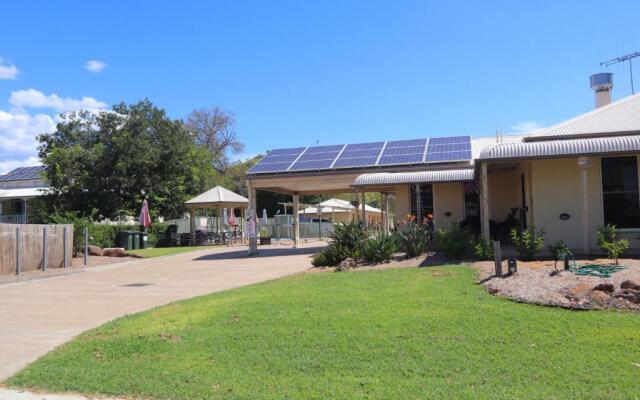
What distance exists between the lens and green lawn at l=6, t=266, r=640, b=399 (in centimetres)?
529

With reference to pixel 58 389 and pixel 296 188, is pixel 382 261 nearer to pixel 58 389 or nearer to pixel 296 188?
pixel 58 389

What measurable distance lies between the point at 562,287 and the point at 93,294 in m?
10.5

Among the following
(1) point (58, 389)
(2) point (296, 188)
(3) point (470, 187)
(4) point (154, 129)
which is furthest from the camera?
(4) point (154, 129)

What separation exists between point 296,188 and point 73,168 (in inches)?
617

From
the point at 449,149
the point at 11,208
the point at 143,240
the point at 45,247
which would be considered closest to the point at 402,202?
the point at 449,149

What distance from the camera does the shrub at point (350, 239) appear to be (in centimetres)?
1537

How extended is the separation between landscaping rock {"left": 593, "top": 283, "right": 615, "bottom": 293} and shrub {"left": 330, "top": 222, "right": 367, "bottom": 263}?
7.52 m

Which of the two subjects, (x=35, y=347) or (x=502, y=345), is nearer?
(x=502, y=345)

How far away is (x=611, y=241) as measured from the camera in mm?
13078

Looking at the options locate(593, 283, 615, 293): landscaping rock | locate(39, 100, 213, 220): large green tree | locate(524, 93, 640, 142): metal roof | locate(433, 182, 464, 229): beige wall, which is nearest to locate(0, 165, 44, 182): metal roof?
locate(39, 100, 213, 220): large green tree

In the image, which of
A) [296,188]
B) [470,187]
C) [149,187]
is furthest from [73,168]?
[470,187]

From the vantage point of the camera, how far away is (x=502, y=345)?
6.22 metres

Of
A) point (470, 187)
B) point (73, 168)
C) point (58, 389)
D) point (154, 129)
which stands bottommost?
point (58, 389)

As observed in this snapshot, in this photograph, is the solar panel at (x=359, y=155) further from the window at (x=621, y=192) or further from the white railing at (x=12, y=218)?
the white railing at (x=12, y=218)
